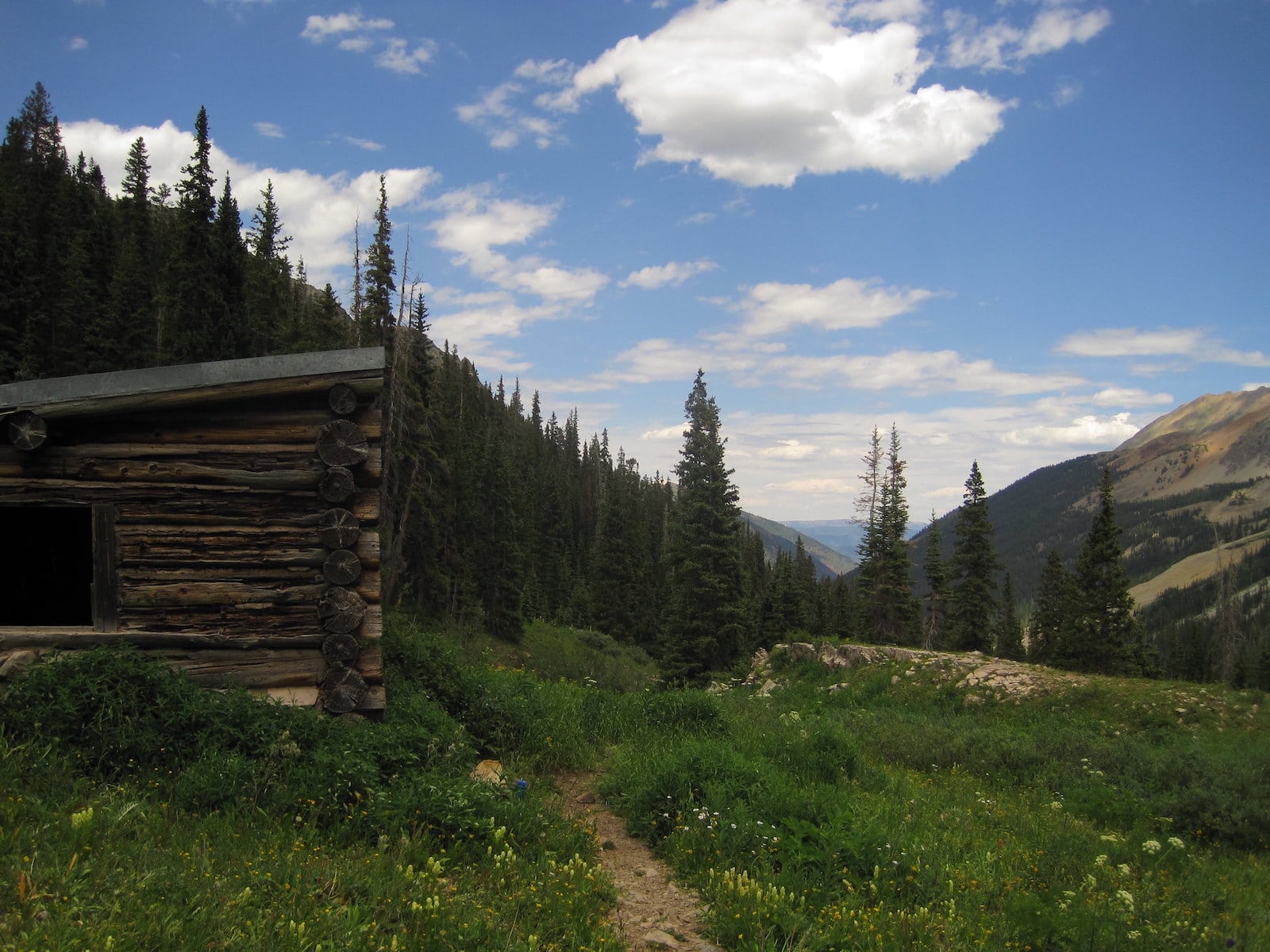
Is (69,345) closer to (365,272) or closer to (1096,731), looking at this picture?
(365,272)

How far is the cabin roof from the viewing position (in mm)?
6855

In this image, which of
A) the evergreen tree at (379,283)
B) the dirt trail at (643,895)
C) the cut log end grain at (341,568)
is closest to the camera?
the dirt trail at (643,895)

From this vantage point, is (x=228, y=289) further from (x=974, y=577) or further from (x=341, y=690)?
(x=974, y=577)

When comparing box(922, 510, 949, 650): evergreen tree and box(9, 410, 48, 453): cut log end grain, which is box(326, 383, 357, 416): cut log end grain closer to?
box(9, 410, 48, 453): cut log end grain

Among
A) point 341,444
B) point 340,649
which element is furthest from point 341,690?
point 341,444

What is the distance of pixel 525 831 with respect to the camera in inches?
231

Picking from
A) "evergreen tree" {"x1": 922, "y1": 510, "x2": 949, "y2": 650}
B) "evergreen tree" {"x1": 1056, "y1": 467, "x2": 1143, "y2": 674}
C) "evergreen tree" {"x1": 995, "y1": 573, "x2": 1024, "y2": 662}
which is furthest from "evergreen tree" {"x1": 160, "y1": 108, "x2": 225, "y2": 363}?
"evergreen tree" {"x1": 995, "y1": 573, "x2": 1024, "y2": 662}

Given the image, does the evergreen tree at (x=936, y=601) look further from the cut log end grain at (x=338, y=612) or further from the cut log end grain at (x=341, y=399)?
the cut log end grain at (x=341, y=399)

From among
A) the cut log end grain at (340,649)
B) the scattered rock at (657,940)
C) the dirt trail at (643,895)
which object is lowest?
the dirt trail at (643,895)

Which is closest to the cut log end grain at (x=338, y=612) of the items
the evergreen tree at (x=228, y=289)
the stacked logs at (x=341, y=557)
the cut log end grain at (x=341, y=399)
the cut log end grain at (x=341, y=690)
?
the stacked logs at (x=341, y=557)

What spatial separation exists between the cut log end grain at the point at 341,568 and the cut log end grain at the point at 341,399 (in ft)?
5.03

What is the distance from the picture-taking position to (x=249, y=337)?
3256cm

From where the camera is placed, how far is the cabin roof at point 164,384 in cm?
686

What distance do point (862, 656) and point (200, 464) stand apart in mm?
17119
